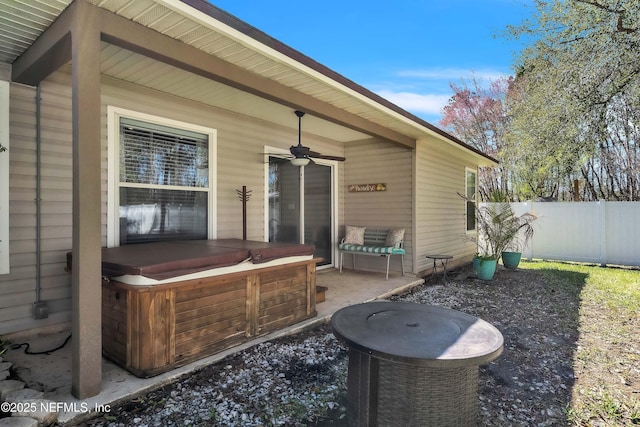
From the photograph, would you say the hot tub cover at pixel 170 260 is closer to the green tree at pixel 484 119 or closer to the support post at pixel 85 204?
the support post at pixel 85 204

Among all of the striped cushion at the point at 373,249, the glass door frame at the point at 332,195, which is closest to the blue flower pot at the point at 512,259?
the striped cushion at the point at 373,249

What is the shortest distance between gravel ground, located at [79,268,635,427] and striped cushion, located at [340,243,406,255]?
6.84ft

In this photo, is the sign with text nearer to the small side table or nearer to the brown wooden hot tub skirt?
the small side table

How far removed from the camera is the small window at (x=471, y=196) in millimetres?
8766

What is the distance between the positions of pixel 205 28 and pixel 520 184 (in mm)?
12970

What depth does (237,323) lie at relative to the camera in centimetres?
309

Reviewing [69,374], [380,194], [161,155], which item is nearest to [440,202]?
[380,194]

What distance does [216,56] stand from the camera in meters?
2.92

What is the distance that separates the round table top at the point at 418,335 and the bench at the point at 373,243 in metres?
3.39

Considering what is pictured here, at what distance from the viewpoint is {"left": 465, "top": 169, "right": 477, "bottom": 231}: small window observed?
8766 mm

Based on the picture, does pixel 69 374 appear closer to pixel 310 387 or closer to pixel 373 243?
pixel 310 387

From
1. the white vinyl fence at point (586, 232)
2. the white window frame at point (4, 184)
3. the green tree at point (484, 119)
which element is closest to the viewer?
the white window frame at point (4, 184)

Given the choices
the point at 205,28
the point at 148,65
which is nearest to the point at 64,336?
the point at 148,65

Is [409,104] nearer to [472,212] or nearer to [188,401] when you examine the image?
[472,212]
